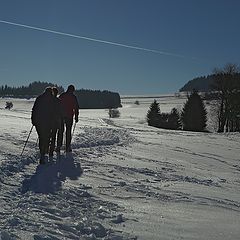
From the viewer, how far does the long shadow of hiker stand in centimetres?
802

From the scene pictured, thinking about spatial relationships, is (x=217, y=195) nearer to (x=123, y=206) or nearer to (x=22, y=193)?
(x=123, y=206)

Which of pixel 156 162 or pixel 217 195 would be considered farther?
pixel 156 162

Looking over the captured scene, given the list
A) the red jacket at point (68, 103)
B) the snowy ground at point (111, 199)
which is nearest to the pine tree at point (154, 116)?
the red jacket at point (68, 103)

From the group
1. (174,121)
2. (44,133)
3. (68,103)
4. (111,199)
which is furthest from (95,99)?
(111,199)

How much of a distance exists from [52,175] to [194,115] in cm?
6065

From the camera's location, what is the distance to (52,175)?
953cm

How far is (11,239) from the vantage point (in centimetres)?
498

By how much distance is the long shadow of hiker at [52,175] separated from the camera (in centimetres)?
802

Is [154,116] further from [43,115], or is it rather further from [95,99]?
[95,99]

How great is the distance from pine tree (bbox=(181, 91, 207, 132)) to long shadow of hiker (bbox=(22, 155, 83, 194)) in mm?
57363

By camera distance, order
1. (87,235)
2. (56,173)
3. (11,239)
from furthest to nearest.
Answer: (56,173) < (87,235) < (11,239)

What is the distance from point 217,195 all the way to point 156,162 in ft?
15.6

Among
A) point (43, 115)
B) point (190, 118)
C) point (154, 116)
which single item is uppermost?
point (43, 115)

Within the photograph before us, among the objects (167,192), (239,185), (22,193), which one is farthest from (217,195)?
(22,193)
